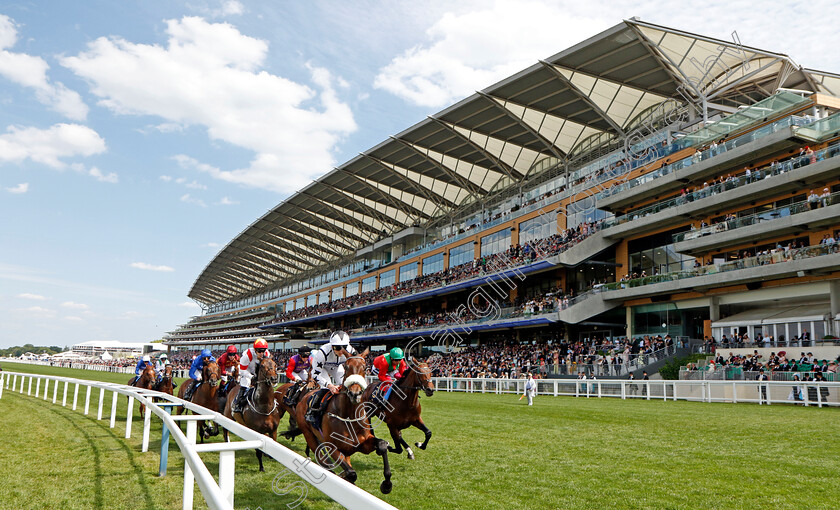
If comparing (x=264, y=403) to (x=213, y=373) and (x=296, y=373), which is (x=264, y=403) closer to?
(x=296, y=373)

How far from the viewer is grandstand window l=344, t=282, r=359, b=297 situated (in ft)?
214

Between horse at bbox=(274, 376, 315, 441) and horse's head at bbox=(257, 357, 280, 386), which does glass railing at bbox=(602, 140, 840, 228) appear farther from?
horse's head at bbox=(257, 357, 280, 386)

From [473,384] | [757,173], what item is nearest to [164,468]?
[473,384]

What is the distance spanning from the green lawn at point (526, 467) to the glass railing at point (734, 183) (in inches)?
536

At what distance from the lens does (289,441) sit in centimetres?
1056

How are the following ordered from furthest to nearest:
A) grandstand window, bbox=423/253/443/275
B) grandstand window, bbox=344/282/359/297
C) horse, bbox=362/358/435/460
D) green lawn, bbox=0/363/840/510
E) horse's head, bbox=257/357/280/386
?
grandstand window, bbox=344/282/359/297
grandstand window, bbox=423/253/443/275
horse's head, bbox=257/357/280/386
horse, bbox=362/358/435/460
green lawn, bbox=0/363/840/510

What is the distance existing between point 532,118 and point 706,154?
1185cm

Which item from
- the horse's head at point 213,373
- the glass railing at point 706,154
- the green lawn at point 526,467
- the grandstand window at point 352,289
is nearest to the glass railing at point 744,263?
the glass railing at point 706,154

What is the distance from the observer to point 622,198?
31422mm

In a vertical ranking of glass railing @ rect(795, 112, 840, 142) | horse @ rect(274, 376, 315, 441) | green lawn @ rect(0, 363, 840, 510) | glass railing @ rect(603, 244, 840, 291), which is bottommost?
green lawn @ rect(0, 363, 840, 510)

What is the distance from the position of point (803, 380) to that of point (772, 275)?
689 cm

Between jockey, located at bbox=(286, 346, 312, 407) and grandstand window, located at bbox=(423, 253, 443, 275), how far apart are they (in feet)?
129

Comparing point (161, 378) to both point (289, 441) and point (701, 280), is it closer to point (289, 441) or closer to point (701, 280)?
point (289, 441)

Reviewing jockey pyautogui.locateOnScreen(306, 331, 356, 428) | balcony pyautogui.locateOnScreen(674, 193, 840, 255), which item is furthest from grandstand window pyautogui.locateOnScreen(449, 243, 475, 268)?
jockey pyautogui.locateOnScreen(306, 331, 356, 428)
